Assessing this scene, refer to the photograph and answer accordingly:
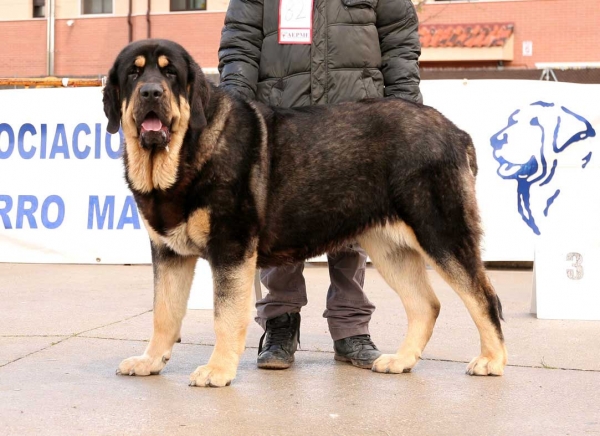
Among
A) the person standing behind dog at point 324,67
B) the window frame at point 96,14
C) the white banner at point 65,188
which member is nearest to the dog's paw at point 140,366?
the person standing behind dog at point 324,67

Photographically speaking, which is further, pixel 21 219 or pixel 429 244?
pixel 21 219

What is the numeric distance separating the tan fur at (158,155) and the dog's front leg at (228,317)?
1.62 feet

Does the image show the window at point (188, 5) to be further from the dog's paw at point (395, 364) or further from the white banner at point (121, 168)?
the dog's paw at point (395, 364)

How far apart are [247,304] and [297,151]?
864mm

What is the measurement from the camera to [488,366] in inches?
188

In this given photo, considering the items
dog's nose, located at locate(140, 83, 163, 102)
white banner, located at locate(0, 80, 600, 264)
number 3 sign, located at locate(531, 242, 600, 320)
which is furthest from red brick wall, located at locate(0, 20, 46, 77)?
dog's nose, located at locate(140, 83, 163, 102)

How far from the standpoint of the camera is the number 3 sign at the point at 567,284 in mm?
6789

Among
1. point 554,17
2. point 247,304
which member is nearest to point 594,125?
point 247,304

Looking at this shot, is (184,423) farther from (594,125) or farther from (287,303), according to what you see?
(594,125)

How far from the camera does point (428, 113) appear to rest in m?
4.93

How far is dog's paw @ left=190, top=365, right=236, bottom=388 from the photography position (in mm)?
4457

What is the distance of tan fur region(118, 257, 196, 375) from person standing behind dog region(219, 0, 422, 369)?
0.66 meters

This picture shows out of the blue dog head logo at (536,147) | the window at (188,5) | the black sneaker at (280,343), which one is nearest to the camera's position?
the black sneaker at (280,343)

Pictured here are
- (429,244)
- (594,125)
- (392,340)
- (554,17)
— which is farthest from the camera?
(554,17)
